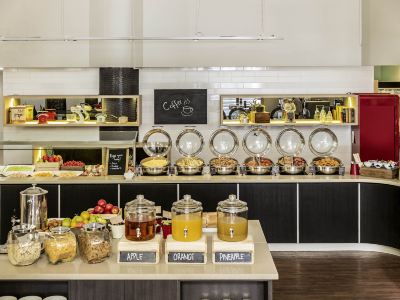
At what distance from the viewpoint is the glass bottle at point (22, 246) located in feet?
9.91

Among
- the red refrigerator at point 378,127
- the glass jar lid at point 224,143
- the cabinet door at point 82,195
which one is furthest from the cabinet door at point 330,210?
the cabinet door at point 82,195

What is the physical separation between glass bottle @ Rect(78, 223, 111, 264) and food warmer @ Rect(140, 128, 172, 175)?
12.3 ft

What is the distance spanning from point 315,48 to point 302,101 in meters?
0.86

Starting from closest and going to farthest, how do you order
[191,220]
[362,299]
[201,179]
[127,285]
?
[127,285]
[191,220]
[362,299]
[201,179]

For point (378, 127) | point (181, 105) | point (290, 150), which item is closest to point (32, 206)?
point (290, 150)

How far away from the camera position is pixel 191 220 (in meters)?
3.15

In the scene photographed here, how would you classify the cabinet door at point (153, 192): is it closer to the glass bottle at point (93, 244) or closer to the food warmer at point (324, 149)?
the food warmer at point (324, 149)

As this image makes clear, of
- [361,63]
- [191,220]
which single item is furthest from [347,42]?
[191,220]

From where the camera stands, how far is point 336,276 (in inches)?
221

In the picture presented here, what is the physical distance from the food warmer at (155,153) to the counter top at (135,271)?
380cm

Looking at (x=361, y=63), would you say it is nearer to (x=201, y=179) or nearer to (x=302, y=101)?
(x=302, y=101)

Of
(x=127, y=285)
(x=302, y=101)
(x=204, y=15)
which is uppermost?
(x=204, y=15)

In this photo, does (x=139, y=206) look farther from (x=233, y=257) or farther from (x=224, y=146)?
(x=224, y=146)

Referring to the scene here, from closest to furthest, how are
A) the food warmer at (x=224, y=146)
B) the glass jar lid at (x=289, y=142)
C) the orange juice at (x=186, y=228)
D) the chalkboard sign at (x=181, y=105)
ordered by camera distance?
the orange juice at (x=186, y=228) < the food warmer at (x=224, y=146) < the glass jar lid at (x=289, y=142) < the chalkboard sign at (x=181, y=105)
